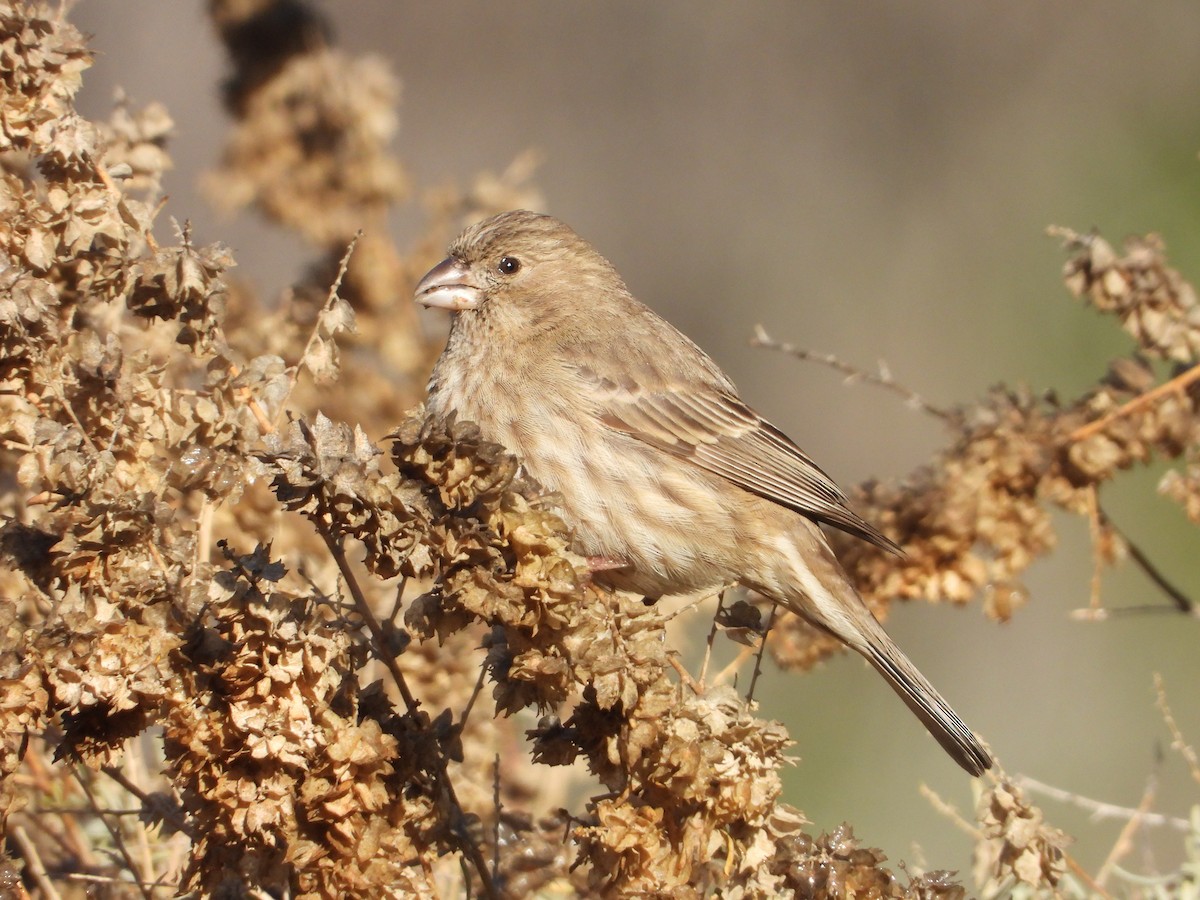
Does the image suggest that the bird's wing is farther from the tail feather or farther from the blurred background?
the blurred background

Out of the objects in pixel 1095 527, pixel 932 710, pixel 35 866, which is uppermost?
pixel 1095 527

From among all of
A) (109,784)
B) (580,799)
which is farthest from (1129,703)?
(109,784)

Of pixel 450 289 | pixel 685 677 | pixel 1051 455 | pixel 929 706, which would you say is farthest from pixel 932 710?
pixel 450 289

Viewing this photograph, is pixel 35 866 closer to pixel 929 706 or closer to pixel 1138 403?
pixel 929 706

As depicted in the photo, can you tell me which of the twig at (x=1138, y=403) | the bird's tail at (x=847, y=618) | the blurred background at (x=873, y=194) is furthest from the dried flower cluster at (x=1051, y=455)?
the blurred background at (x=873, y=194)

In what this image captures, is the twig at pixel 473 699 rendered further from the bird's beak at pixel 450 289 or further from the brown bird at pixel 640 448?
the bird's beak at pixel 450 289

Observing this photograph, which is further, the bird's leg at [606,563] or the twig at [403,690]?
the bird's leg at [606,563]

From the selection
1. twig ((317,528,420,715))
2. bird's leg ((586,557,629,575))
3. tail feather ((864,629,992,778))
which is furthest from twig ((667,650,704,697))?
tail feather ((864,629,992,778))
